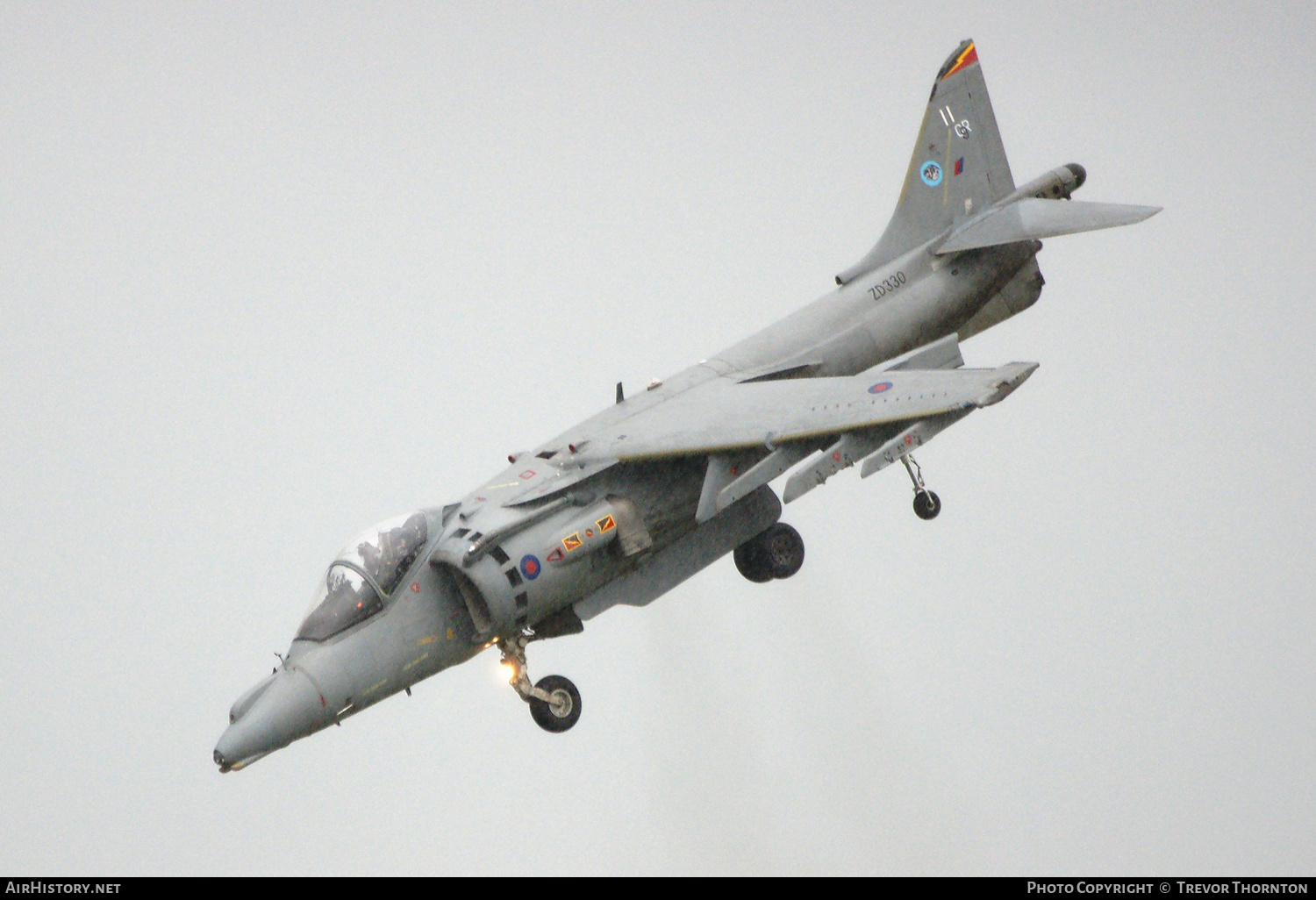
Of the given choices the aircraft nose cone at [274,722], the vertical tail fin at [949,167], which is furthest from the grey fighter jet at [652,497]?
the vertical tail fin at [949,167]

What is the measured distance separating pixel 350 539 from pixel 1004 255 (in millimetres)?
10092

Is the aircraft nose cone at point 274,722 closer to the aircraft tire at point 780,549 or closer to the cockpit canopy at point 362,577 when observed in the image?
the cockpit canopy at point 362,577

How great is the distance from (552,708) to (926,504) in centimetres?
531

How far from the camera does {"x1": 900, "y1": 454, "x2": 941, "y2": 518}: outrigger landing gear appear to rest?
22453mm

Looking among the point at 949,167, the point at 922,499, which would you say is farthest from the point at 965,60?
the point at 922,499

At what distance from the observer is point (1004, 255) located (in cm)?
2509

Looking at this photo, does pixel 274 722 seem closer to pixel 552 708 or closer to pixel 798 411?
pixel 552 708

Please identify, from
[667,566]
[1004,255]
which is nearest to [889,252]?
[1004,255]

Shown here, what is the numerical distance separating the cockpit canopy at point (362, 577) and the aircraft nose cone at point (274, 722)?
0.63 m

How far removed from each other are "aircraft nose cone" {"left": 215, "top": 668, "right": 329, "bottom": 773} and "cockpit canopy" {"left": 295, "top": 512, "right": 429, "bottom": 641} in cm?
63

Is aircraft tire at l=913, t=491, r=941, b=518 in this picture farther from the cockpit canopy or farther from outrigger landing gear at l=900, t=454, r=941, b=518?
the cockpit canopy

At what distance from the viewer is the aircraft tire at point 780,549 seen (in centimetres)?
2323

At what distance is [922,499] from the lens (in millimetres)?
22594

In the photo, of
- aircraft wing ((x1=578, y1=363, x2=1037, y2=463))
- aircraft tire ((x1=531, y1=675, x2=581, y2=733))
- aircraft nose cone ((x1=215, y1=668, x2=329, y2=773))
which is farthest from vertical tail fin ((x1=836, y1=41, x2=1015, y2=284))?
aircraft nose cone ((x1=215, y1=668, x2=329, y2=773))
